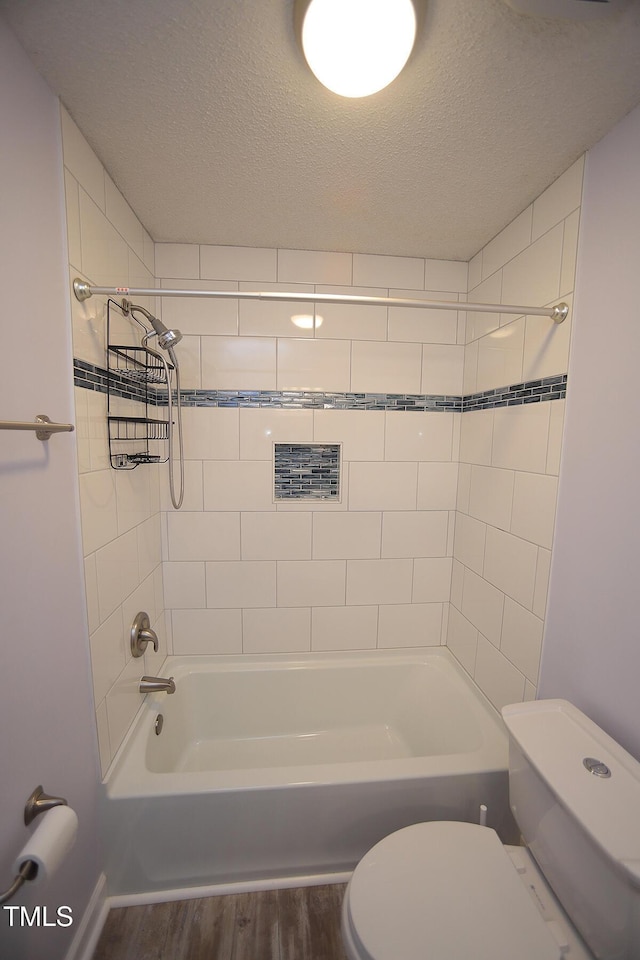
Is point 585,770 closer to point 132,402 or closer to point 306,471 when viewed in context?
point 306,471

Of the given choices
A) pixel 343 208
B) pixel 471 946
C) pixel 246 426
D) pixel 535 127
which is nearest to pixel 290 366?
pixel 246 426

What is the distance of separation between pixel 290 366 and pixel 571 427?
1145mm

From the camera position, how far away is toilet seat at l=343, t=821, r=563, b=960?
28.9 inches

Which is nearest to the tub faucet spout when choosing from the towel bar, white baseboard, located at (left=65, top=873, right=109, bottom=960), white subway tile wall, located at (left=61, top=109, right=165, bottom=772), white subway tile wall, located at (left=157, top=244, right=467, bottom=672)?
white subway tile wall, located at (left=61, top=109, right=165, bottom=772)

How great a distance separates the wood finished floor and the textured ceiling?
7.79 feet

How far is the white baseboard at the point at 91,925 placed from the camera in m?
1.00

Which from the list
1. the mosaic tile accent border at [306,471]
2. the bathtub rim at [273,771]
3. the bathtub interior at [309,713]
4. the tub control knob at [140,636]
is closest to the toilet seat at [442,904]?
the bathtub rim at [273,771]

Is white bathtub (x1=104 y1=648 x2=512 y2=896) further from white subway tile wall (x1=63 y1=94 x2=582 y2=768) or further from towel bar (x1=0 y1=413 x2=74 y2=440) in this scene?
towel bar (x1=0 y1=413 x2=74 y2=440)

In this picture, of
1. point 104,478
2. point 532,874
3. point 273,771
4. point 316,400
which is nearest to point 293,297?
point 316,400

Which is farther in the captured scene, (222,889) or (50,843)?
(222,889)

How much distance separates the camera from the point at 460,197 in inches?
49.0

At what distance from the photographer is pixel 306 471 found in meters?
1.72

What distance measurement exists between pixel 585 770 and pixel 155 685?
144 cm

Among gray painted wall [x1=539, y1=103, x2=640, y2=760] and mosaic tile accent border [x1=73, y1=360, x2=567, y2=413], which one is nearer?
gray painted wall [x1=539, y1=103, x2=640, y2=760]
